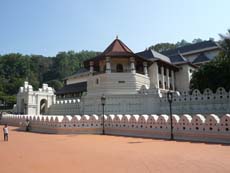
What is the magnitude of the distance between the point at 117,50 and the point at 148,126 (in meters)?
17.3

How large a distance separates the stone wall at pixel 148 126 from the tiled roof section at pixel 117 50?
12537 millimetres

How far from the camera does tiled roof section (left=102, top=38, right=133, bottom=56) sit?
29.1m

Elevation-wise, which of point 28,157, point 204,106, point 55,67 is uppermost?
point 55,67

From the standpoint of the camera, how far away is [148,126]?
14484 mm

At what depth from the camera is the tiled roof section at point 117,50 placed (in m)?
29.1

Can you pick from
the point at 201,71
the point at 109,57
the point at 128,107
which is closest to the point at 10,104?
the point at 109,57

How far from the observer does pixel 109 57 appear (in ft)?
95.1

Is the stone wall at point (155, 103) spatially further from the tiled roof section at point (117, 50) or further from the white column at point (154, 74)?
the white column at point (154, 74)

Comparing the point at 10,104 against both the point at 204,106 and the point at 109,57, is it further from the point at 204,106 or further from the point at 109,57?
the point at 204,106

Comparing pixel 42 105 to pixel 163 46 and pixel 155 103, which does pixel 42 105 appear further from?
pixel 163 46

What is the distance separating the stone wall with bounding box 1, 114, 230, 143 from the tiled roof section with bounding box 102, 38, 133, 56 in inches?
494

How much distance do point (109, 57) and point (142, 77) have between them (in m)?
5.06

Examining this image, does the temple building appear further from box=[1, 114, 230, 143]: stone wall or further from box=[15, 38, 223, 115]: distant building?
box=[1, 114, 230, 143]: stone wall

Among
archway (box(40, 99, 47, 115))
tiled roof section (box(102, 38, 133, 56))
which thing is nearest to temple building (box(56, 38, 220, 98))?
tiled roof section (box(102, 38, 133, 56))
